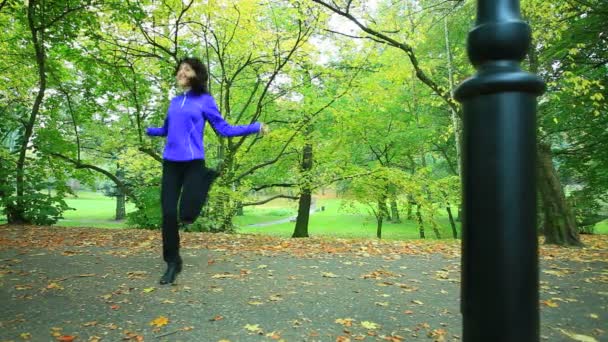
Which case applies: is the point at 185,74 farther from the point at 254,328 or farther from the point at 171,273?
the point at 254,328

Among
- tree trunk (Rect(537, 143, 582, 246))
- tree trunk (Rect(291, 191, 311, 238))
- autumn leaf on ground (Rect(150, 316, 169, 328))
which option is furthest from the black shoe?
tree trunk (Rect(291, 191, 311, 238))

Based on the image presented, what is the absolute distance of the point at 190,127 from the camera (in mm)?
3721

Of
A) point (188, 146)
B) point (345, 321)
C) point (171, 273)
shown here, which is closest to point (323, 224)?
point (171, 273)

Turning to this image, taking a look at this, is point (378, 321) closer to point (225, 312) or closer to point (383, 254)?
point (225, 312)

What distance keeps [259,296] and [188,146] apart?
5.20 ft

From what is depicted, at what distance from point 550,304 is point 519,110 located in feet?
11.5

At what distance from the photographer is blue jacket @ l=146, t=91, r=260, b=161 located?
371cm

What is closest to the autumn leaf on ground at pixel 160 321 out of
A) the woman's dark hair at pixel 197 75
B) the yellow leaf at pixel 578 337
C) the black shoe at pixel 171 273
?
the black shoe at pixel 171 273

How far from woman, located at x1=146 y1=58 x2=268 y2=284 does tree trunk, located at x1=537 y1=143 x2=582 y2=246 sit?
6124 millimetres

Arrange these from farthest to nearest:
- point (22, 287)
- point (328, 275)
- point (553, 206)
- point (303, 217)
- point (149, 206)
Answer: point (303, 217), point (149, 206), point (553, 206), point (328, 275), point (22, 287)

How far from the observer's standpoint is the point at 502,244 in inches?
35.4

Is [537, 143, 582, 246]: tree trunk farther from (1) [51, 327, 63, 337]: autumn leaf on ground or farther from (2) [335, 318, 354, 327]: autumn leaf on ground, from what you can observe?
(1) [51, 327, 63, 337]: autumn leaf on ground

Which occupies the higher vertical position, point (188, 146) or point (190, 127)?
point (190, 127)

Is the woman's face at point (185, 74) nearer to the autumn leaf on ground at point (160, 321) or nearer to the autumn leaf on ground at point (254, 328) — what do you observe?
the autumn leaf on ground at point (160, 321)
